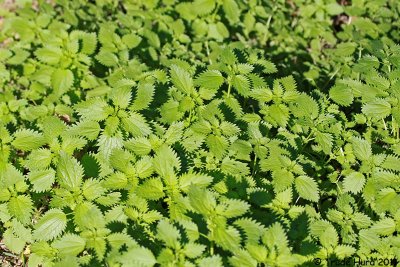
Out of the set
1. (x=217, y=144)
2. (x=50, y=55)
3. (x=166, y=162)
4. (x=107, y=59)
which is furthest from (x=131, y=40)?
(x=166, y=162)

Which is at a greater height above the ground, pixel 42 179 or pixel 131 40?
pixel 131 40

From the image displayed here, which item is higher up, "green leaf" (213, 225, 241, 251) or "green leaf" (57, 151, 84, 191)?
"green leaf" (213, 225, 241, 251)

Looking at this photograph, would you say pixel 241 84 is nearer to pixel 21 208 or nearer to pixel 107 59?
pixel 107 59

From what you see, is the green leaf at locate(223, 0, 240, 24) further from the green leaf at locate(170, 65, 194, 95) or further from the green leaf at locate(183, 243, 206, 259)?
the green leaf at locate(183, 243, 206, 259)

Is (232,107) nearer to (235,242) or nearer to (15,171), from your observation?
(235,242)

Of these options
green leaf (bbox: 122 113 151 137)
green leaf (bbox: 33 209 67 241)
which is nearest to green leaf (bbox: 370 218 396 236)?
green leaf (bbox: 122 113 151 137)
